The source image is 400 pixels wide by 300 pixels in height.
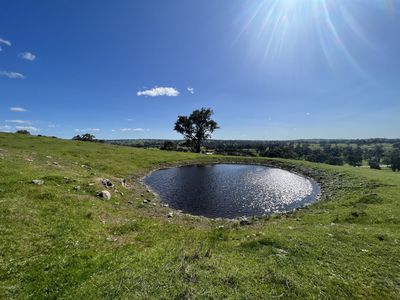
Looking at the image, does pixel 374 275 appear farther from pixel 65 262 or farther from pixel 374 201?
pixel 374 201

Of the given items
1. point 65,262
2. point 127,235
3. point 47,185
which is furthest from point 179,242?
point 47,185

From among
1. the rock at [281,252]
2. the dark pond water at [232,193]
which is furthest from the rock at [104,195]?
the rock at [281,252]

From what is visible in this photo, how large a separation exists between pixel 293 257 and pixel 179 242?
7.34m

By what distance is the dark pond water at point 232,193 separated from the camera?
3041 centimetres

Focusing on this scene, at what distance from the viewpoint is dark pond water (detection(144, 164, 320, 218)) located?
30.4m

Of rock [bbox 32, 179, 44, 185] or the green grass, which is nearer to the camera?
the green grass

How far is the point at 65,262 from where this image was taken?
38.3 ft

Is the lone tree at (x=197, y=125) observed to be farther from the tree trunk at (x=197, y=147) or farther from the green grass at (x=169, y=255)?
the green grass at (x=169, y=255)

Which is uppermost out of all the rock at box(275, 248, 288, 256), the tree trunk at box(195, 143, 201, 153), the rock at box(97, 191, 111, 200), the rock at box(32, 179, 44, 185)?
the tree trunk at box(195, 143, 201, 153)

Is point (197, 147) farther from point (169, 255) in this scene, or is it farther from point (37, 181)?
point (169, 255)

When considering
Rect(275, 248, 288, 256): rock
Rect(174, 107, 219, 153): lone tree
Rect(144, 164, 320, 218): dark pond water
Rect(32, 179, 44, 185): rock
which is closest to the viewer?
Rect(275, 248, 288, 256): rock

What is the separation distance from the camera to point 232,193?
3878 centimetres

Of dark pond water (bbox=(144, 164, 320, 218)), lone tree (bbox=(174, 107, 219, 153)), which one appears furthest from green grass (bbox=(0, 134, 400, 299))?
lone tree (bbox=(174, 107, 219, 153))

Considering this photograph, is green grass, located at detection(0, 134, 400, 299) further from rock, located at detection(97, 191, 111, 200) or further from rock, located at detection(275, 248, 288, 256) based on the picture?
rock, located at detection(97, 191, 111, 200)
